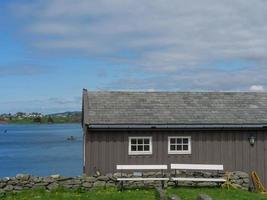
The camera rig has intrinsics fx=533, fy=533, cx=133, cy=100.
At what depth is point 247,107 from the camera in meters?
25.5

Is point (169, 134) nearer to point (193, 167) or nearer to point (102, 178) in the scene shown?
point (193, 167)

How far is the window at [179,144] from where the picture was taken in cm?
2358

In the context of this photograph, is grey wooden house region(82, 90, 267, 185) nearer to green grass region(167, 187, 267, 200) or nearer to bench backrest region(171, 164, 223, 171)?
bench backrest region(171, 164, 223, 171)

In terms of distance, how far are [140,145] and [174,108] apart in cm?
263

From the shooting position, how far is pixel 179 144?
2367 cm

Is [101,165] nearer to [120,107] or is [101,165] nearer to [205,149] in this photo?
[120,107]

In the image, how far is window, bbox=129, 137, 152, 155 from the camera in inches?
918

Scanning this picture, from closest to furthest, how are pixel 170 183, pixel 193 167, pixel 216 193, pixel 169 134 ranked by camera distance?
pixel 216 193 → pixel 170 183 → pixel 193 167 → pixel 169 134

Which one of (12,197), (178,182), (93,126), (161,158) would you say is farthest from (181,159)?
(12,197)

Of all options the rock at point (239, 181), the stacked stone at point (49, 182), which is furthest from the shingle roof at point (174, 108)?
the rock at point (239, 181)

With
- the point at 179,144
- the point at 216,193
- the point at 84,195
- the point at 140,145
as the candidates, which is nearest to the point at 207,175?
the point at 216,193

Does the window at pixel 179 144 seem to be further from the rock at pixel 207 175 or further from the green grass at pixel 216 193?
the green grass at pixel 216 193

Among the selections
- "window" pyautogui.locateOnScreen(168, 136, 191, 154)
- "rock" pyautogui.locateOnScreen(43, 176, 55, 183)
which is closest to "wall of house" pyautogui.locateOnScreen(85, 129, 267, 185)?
"window" pyautogui.locateOnScreen(168, 136, 191, 154)

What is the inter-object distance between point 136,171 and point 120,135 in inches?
67.4
